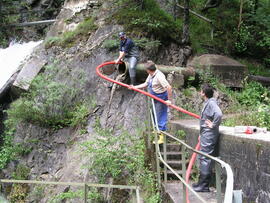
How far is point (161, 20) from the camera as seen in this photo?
41.1ft

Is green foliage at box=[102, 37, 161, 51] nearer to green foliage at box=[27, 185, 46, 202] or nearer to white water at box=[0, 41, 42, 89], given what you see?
white water at box=[0, 41, 42, 89]

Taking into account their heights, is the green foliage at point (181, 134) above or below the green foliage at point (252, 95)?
above

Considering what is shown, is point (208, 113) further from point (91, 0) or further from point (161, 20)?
point (91, 0)

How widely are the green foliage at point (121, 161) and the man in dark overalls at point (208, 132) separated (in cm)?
175

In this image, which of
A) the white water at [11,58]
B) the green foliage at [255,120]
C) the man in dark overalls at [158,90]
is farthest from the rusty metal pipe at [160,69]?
the white water at [11,58]

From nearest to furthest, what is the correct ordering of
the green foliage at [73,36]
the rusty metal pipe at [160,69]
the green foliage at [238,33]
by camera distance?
the rusty metal pipe at [160,69] → the green foliage at [73,36] → the green foliage at [238,33]

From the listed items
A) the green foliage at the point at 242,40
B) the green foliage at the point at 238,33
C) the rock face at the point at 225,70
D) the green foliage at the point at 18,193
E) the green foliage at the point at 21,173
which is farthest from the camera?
the green foliage at the point at 242,40

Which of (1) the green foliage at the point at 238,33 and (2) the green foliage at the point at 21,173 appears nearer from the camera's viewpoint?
(2) the green foliage at the point at 21,173

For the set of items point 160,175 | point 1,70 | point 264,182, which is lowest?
point 1,70

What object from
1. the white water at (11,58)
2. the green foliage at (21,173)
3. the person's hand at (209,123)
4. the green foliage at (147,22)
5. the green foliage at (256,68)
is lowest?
the green foliage at (21,173)

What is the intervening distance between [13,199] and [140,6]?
8.41m

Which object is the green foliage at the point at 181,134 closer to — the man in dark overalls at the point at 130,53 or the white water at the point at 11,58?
the man in dark overalls at the point at 130,53

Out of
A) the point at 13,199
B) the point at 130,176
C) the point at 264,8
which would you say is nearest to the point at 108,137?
the point at 130,176

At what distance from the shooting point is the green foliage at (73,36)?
13109 mm
